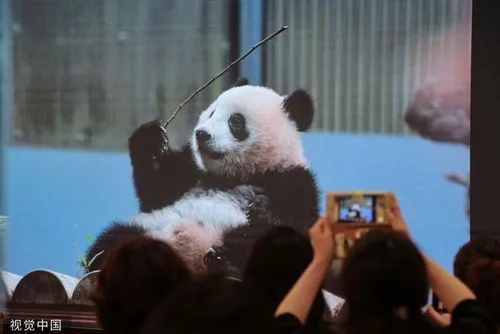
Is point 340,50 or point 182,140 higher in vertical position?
point 340,50

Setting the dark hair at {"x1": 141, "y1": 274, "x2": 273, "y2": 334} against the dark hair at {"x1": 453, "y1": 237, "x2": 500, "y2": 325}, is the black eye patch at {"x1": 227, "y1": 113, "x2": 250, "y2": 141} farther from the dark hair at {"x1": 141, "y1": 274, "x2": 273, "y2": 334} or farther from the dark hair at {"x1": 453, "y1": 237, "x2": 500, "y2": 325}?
the dark hair at {"x1": 141, "y1": 274, "x2": 273, "y2": 334}

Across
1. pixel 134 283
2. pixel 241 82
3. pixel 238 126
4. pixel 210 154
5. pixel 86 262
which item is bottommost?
pixel 86 262

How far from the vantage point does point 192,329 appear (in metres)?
0.88

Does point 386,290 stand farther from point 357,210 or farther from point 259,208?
point 259,208

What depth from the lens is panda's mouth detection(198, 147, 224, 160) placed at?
3109 mm

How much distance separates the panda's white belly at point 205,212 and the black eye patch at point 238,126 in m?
0.24

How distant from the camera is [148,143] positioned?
3.23 m

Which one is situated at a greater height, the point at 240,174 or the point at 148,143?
the point at 148,143

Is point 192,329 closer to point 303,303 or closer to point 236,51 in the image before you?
point 303,303

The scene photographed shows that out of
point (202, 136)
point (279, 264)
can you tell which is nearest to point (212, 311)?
point (279, 264)

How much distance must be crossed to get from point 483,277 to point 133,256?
2.92ft

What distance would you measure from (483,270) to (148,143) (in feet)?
6.25

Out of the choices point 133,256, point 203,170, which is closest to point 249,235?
point 203,170

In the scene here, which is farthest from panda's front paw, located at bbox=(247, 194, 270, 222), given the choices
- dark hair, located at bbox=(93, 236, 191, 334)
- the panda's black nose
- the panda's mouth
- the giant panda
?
dark hair, located at bbox=(93, 236, 191, 334)
